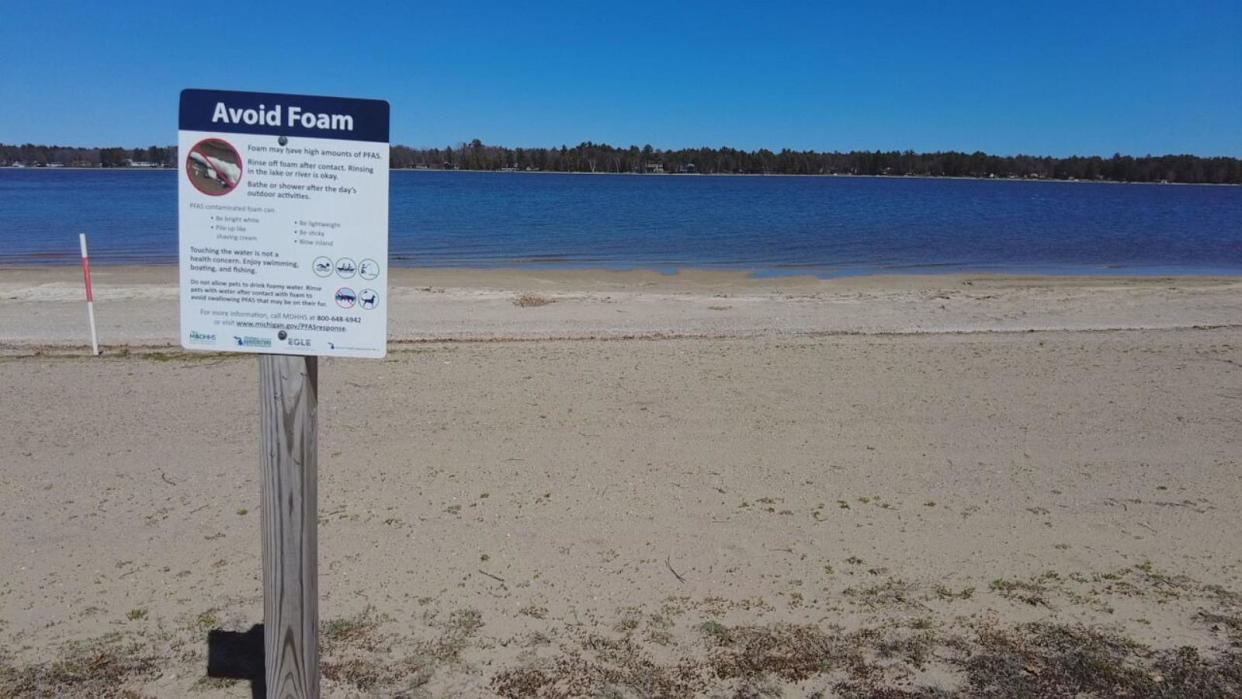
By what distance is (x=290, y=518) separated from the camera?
106 inches

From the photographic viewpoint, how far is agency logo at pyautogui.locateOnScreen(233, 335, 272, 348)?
8.39ft

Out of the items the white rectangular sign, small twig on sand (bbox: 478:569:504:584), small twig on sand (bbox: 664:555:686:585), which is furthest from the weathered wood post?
small twig on sand (bbox: 664:555:686:585)

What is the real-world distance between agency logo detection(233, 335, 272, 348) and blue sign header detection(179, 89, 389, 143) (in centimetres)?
57

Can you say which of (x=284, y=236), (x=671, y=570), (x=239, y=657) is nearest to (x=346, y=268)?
(x=284, y=236)

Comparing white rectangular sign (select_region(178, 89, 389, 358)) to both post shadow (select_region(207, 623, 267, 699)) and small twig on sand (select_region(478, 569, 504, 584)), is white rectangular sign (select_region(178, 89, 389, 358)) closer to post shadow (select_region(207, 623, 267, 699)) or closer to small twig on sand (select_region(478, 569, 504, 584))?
post shadow (select_region(207, 623, 267, 699))

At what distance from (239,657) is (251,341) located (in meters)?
1.62

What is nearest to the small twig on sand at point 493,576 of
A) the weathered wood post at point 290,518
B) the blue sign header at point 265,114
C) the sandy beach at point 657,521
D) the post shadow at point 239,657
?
the sandy beach at point 657,521

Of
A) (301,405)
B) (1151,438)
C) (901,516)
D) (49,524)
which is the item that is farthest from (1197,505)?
(49,524)

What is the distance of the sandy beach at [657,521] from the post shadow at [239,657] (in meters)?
0.05

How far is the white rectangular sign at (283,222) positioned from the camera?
A: 2.49 m

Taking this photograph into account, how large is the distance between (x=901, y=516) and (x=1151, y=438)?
2633 millimetres

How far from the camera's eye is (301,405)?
2619 mm

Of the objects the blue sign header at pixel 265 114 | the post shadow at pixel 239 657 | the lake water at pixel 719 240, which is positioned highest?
the blue sign header at pixel 265 114

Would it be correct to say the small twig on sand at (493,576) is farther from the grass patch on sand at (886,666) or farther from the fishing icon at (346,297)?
the fishing icon at (346,297)
